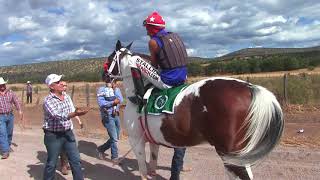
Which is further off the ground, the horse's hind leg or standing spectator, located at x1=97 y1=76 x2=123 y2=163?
standing spectator, located at x1=97 y1=76 x2=123 y2=163

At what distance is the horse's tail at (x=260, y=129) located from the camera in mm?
5637

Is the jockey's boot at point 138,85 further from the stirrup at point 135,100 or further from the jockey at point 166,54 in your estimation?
the jockey at point 166,54

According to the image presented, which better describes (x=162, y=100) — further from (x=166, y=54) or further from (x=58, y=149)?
(x=58, y=149)

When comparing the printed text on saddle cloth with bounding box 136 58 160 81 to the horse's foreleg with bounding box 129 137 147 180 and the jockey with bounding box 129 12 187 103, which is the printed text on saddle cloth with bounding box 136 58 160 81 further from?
the horse's foreleg with bounding box 129 137 147 180

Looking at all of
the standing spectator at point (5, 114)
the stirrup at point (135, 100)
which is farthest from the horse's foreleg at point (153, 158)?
the standing spectator at point (5, 114)

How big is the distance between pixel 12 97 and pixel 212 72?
60.2m

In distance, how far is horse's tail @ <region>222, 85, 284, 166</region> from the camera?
→ 5637 millimetres

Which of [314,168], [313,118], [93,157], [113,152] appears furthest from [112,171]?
[313,118]

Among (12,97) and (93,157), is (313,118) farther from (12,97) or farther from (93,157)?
(12,97)

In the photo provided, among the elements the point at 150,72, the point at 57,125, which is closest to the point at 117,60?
the point at 150,72

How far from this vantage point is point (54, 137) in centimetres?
781

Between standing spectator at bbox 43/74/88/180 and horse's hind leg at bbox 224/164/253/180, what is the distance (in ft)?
8.48

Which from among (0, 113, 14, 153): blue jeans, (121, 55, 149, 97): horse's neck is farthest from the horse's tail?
(0, 113, 14, 153): blue jeans

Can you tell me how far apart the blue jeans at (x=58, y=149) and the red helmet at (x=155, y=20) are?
2.36 meters
